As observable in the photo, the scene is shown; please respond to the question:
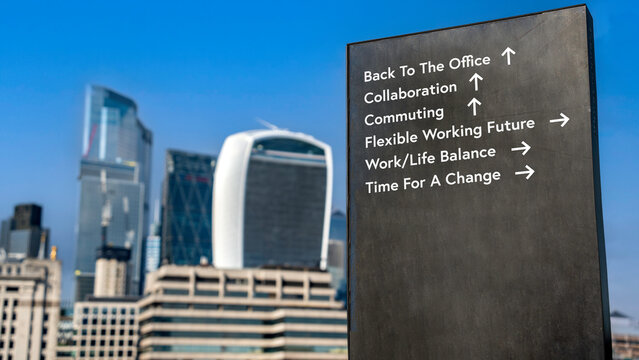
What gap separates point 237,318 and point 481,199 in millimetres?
145287

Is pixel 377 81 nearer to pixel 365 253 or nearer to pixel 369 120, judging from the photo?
pixel 369 120

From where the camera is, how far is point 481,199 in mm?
12281

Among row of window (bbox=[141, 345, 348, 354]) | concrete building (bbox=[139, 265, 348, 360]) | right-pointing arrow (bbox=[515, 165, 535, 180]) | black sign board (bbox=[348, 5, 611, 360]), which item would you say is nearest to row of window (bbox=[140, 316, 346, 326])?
concrete building (bbox=[139, 265, 348, 360])

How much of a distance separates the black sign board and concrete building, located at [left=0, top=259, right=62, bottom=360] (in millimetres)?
180393

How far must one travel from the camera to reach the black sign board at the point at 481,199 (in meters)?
11.5

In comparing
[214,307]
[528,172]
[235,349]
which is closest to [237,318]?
[214,307]

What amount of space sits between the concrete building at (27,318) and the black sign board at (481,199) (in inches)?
7102

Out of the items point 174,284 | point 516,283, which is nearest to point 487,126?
point 516,283

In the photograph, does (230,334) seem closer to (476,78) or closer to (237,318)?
(237,318)

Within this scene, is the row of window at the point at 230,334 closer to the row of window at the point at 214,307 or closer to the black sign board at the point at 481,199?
the row of window at the point at 214,307

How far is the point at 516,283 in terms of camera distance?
38.6 feet

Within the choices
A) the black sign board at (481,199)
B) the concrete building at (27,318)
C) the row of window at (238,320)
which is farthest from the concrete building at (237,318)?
the black sign board at (481,199)

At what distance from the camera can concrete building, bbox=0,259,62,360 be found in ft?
596

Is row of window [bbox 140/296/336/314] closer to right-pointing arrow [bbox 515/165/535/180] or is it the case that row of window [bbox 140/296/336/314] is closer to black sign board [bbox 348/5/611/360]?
black sign board [bbox 348/5/611/360]
